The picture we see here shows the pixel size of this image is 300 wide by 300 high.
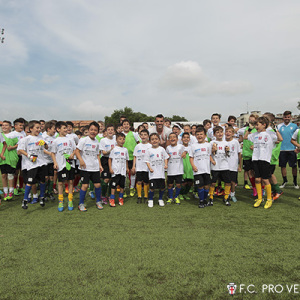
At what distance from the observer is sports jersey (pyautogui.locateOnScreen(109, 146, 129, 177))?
5441 millimetres

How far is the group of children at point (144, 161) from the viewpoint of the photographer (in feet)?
16.4

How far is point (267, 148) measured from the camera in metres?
4.91

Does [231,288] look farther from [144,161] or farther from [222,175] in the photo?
[144,161]

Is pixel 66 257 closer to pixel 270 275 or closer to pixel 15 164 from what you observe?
pixel 270 275

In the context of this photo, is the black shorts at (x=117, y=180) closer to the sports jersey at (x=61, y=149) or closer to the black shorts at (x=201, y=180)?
the sports jersey at (x=61, y=149)

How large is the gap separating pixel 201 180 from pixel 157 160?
3.60ft

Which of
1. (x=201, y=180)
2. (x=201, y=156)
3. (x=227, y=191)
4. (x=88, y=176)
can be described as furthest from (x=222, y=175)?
(x=88, y=176)

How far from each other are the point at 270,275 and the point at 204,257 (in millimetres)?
719

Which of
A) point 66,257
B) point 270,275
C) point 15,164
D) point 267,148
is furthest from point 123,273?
point 15,164

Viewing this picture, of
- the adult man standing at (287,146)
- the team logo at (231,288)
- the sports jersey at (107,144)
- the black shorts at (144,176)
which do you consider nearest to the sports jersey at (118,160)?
the sports jersey at (107,144)

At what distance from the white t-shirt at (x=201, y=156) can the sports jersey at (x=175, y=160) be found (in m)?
0.33

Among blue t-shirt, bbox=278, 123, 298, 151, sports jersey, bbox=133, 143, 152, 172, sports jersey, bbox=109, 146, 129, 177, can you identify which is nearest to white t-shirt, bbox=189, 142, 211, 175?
sports jersey, bbox=133, 143, 152, 172

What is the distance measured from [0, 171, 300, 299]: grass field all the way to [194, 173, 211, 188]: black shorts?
0.63 metres

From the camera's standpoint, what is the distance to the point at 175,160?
5426mm
